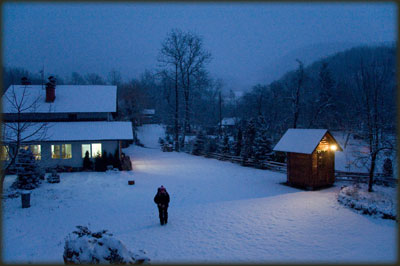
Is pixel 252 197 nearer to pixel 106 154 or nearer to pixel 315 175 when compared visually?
pixel 315 175

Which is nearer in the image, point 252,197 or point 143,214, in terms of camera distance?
point 143,214

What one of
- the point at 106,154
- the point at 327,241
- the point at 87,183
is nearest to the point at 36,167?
the point at 87,183

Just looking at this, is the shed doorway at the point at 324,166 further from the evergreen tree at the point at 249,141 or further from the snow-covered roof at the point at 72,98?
the snow-covered roof at the point at 72,98

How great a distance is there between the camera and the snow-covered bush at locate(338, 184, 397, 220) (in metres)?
10.0

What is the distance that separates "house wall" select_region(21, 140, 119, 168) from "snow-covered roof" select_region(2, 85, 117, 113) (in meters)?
4.15

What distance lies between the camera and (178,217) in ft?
35.0

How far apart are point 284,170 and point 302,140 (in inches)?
230

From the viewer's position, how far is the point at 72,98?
25.5 m

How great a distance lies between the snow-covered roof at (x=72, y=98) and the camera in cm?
2373

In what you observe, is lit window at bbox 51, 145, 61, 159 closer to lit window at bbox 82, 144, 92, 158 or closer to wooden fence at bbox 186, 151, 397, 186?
lit window at bbox 82, 144, 92, 158

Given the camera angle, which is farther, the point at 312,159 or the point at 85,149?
the point at 85,149

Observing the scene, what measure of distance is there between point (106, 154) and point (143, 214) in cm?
1168

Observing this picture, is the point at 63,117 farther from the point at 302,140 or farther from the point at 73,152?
the point at 302,140

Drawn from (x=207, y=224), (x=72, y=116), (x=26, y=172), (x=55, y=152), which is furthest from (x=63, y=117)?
(x=207, y=224)
